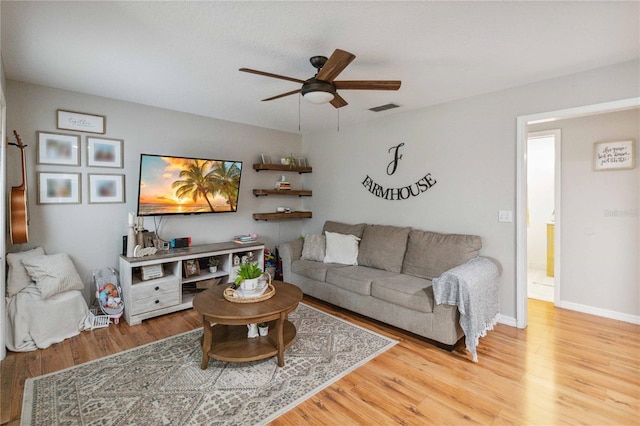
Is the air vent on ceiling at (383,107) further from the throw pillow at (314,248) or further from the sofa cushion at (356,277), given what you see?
the sofa cushion at (356,277)

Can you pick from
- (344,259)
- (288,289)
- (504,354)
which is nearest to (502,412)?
(504,354)

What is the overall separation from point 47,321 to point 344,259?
10.0ft

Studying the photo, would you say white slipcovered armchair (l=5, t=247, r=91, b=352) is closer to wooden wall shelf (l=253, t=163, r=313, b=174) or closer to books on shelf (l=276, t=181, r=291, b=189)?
wooden wall shelf (l=253, t=163, r=313, b=174)

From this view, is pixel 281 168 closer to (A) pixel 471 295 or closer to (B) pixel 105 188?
(B) pixel 105 188

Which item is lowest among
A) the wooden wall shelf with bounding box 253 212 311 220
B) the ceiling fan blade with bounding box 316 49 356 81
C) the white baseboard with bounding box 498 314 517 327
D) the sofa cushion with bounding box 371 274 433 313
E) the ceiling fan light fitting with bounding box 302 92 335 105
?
the white baseboard with bounding box 498 314 517 327

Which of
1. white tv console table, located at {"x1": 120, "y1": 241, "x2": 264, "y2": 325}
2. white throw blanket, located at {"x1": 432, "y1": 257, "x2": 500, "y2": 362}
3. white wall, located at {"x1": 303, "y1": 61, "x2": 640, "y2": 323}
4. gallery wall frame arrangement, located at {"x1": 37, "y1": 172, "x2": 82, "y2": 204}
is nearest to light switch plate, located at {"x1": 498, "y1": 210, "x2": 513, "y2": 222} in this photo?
white wall, located at {"x1": 303, "y1": 61, "x2": 640, "y2": 323}

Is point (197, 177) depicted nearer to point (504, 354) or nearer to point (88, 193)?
point (88, 193)

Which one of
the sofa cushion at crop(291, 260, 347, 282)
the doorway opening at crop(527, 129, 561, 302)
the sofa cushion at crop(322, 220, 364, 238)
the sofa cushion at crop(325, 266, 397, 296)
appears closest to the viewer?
the sofa cushion at crop(325, 266, 397, 296)

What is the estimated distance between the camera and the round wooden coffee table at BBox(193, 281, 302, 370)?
232cm

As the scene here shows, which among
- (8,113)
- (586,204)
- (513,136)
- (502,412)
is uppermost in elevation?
(8,113)

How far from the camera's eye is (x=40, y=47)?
2.33 m

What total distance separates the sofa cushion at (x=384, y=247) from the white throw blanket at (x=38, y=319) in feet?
10.1

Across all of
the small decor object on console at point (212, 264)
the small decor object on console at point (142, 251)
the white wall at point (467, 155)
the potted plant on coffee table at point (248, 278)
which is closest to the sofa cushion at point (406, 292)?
the white wall at point (467, 155)

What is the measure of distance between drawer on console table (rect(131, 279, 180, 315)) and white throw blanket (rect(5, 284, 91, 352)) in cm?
49
